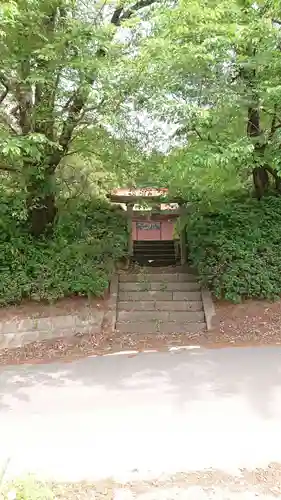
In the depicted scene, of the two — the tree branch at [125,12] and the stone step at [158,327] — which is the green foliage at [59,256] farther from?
the tree branch at [125,12]

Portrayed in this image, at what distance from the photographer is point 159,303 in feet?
27.4

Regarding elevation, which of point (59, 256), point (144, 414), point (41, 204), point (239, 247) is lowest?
point (144, 414)


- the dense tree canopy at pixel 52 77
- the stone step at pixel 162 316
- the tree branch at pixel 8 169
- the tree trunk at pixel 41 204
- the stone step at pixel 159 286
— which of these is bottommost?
the stone step at pixel 162 316

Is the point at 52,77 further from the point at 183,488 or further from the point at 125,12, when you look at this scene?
the point at 183,488

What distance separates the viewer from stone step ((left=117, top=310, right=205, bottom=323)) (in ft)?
25.9

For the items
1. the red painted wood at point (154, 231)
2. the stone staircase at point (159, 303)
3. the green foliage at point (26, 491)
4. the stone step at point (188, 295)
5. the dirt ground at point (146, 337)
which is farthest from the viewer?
the red painted wood at point (154, 231)

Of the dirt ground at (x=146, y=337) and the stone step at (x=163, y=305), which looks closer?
the dirt ground at (x=146, y=337)

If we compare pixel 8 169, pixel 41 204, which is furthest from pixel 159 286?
pixel 8 169

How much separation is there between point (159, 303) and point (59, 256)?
198 cm

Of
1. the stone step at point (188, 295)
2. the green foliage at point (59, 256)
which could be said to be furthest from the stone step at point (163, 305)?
the green foliage at point (59, 256)

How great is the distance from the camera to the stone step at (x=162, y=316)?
25.9 feet

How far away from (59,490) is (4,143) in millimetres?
3987

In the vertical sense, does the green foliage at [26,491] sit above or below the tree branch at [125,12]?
below

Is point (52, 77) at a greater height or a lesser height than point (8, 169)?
greater
